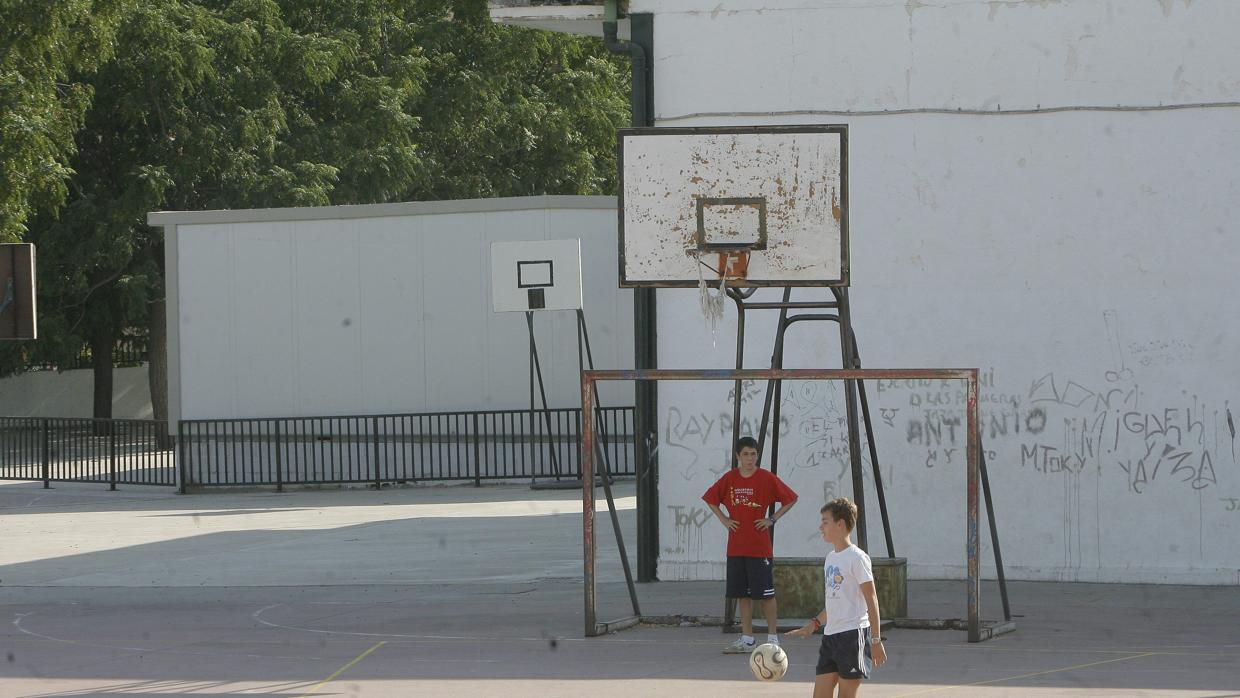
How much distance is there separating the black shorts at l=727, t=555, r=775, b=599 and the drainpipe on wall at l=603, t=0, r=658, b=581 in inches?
132

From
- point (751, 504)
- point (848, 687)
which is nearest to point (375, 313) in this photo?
point (751, 504)

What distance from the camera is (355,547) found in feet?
57.2

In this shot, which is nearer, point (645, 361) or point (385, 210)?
point (645, 361)

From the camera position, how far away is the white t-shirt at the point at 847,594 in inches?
320

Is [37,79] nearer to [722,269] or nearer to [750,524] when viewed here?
[722,269]

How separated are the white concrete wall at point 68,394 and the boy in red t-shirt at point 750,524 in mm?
32687

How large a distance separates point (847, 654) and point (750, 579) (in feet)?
9.88

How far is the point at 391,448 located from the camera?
2434 cm

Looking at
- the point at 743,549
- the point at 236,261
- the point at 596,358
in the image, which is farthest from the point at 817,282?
the point at 236,261

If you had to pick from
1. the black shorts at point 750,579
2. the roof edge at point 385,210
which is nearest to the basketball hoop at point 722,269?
the black shorts at point 750,579

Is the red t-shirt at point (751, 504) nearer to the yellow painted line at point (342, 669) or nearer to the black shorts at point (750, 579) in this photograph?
the black shorts at point (750, 579)

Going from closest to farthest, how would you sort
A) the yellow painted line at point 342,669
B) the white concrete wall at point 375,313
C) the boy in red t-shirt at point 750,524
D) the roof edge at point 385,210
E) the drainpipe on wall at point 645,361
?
1. the yellow painted line at point 342,669
2. the boy in red t-shirt at point 750,524
3. the drainpipe on wall at point 645,361
4. the roof edge at point 385,210
5. the white concrete wall at point 375,313

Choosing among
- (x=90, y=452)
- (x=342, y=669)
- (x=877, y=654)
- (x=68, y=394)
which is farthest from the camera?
(x=68, y=394)

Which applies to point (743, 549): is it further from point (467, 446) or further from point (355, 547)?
point (467, 446)
